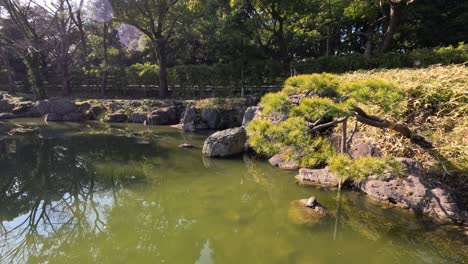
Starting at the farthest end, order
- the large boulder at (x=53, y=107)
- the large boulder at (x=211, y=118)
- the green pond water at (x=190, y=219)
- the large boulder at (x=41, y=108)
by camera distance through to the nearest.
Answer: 1. the large boulder at (x=41, y=108)
2. the large boulder at (x=53, y=107)
3. the large boulder at (x=211, y=118)
4. the green pond water at (x=190, y=219)

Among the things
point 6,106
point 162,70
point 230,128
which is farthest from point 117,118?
point 6,106

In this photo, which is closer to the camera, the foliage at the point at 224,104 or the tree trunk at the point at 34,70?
the foliage at the point at 224,104

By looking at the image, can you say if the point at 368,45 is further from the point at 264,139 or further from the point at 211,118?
the point at 264,139

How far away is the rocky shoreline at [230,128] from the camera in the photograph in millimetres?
5082

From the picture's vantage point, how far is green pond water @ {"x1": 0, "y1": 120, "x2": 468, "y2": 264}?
13.9 ft

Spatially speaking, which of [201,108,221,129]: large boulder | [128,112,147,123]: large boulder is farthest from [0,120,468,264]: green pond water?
[128,112,147,123]: large boulder

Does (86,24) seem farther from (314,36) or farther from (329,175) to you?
(329,175)

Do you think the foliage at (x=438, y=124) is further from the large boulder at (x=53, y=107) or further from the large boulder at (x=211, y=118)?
the large boulder at (x=53, y=107)

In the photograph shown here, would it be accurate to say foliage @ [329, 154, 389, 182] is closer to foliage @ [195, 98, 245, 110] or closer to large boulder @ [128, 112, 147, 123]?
foliage @ [195, 98, 245, 110]

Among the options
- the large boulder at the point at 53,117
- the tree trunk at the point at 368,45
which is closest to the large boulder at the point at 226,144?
the tree trunk at the point at 368,45

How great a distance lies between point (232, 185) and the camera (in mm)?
6785

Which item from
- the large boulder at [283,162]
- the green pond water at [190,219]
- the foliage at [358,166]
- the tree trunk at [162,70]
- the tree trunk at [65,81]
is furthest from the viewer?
the tree trunk at [65,81]

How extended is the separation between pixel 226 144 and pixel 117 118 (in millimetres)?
9465

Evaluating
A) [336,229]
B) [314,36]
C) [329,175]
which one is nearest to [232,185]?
[329,175]
